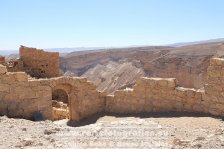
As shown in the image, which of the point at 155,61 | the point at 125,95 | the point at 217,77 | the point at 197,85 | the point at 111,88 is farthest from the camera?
the point at 155,61

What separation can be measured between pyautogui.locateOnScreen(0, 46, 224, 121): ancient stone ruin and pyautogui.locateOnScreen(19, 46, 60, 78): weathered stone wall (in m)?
6.47

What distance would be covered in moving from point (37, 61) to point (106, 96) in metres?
7.71

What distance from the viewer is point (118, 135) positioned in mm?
8602

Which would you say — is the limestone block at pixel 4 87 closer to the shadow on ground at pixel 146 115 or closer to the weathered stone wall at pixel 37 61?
the shadow on ground at pixel 146 115

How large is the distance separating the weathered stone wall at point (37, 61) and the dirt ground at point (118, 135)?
1008 centimetres

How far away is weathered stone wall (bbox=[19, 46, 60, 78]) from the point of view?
19859 millimetres

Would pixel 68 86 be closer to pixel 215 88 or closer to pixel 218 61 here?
pixel 215 88

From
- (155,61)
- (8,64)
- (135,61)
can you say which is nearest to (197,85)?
(155,61)

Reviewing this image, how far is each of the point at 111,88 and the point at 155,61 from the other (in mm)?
8429

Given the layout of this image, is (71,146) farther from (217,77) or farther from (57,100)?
(57,100)

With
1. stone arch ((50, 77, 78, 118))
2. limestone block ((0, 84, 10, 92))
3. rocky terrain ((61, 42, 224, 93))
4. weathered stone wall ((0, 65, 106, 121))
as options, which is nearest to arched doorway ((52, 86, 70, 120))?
stone arch ((50, 77, 78, 118))

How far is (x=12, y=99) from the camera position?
38.0ft

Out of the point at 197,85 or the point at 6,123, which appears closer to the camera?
the point at 6,123

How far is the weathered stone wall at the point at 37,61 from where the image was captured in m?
19.9
